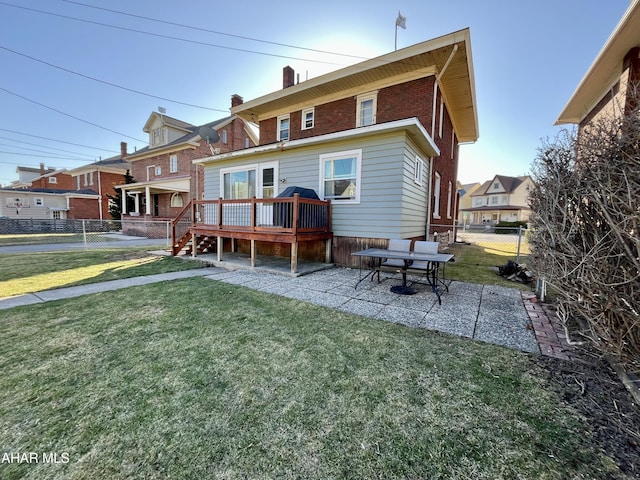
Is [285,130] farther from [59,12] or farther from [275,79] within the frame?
[59,12]

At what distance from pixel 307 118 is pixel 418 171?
5.69 meters

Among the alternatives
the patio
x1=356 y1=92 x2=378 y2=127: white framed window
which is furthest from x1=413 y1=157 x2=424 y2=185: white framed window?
the patio

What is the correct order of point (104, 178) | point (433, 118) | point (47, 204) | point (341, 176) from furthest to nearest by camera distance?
point (47, 204), point (104, 178), point (433, 118), point (341, 176)

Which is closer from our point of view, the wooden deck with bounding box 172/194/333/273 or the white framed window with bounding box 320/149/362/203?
the wooden deck with bounding box 172/194/333/273

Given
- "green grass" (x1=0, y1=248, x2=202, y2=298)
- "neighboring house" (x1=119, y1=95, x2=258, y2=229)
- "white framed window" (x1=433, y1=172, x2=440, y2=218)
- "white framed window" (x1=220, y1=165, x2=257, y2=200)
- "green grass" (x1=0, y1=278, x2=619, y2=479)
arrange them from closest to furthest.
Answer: "green grass" (x1=0, y1=278, x2=619, y2=479)
"green grass" (x1=0, y1=248, x2=202, y2=298)
"white framed window" (x1=220, y1=165, x2=257, y2=200)
"white framed window" (x1=433, y1=172, x2=440, y2=218)
"neighboring house" (x1=119, y1=95, x2=258, y2=229)

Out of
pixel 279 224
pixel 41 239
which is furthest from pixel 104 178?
pixel 279 224

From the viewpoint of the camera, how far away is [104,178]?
94.9 ft

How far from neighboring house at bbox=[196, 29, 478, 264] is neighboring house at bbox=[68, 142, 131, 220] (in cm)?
2575

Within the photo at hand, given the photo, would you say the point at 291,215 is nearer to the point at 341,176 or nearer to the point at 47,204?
the point at 341,176

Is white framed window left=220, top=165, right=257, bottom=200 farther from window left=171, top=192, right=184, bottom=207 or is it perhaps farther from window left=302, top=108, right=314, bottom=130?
window left=171, top=192, right=184, bottom=207

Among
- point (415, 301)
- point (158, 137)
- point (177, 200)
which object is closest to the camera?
point (415, 301)

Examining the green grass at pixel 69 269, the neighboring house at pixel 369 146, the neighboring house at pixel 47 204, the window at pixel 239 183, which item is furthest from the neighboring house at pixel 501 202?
the neighboring house at pixel 47 204

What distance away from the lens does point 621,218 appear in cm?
228

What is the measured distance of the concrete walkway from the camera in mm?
3559
